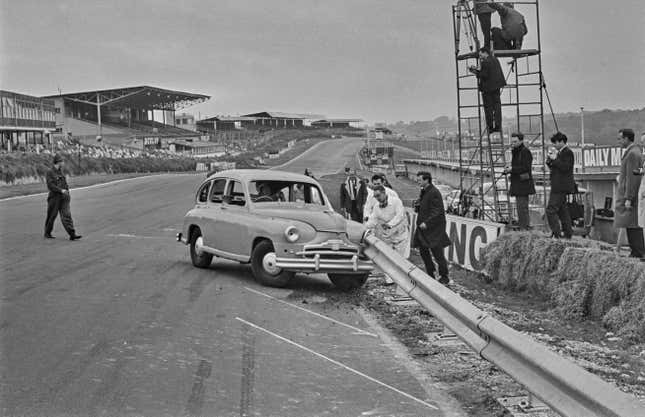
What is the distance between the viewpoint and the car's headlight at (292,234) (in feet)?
38.2

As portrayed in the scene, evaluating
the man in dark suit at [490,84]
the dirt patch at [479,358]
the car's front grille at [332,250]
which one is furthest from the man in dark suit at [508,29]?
the car's front grille at [332,250]

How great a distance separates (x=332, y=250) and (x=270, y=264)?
0.94 metres

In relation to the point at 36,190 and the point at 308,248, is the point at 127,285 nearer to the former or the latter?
the point at 308,248

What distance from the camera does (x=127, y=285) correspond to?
1143 centimetres

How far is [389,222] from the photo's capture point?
12672mm

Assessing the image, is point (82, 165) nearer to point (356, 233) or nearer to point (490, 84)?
point (490, 84)

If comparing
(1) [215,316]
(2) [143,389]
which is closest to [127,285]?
Answer: (1) [215,316]

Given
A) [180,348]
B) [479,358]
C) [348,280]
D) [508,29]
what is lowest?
[479,358]

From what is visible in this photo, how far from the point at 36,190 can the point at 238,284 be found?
2606cm

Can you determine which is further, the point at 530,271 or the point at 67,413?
the point at 530,271

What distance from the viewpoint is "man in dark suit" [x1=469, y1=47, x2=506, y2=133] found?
55.4ft

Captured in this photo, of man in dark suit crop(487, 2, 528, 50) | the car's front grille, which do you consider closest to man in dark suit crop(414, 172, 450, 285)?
the car's front grille

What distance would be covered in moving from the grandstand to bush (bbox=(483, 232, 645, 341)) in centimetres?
9313

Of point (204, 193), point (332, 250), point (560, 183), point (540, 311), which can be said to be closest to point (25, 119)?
point (204, 193)
